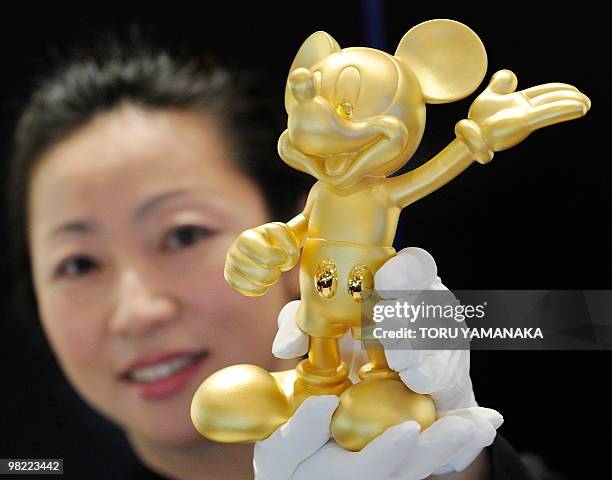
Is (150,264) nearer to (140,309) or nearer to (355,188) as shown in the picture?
(140,309)

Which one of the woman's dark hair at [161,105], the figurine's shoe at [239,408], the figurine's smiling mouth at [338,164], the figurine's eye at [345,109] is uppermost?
the woman's dark hair at [161,105]

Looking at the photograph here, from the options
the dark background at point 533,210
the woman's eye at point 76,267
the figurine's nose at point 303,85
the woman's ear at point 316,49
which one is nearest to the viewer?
the figurine's nose at point 303,85

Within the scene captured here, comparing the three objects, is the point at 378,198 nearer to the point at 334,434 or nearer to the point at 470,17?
the point at 334,434

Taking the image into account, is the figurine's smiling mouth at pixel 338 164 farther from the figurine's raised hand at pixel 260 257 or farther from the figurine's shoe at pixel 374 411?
the figurine's shoe at pixel 374 411

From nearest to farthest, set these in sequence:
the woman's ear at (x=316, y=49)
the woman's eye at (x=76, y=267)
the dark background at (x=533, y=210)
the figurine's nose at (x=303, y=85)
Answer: the figurine's nose at (x=303, y=85) < the woman's ear at (x=316, y=49) < the dark background at (x=533, y=210) < the woman's eye at (x=76, y=267)

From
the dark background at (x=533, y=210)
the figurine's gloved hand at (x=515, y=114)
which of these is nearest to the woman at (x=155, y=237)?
the dark background at (x=533, y=210)

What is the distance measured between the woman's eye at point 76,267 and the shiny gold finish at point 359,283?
2.29 ft

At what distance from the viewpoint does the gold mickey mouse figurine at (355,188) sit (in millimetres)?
635

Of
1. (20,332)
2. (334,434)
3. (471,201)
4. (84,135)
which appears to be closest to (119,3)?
(84,135)

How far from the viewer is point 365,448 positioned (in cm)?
64

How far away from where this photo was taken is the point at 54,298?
4.09 feet

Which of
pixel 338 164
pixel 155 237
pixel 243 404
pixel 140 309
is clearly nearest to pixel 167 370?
pixel 140 309

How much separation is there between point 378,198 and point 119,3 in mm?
938

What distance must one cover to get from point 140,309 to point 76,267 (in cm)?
15
